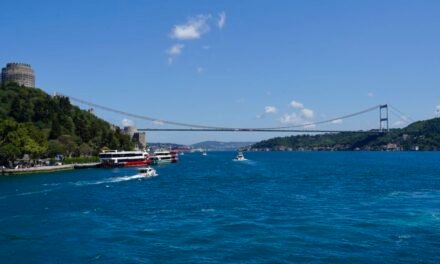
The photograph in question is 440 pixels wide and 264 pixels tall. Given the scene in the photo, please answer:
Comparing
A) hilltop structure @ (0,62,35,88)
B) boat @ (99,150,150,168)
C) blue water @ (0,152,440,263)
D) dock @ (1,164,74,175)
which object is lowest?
blue water @ (0,152,440,263)

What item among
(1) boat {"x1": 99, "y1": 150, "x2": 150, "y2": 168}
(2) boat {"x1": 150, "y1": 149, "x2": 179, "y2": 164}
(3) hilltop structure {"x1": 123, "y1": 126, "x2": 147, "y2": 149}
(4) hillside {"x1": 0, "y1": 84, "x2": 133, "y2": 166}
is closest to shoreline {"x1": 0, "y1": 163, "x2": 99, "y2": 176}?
(1) boat {"x1": 99, "y1": 150, "x2": 150, "y2": 168}

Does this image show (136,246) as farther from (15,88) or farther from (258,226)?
(15,88)

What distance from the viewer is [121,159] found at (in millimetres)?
85250

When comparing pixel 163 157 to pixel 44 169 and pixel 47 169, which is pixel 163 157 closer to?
pixel 47 169

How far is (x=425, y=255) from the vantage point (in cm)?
1886

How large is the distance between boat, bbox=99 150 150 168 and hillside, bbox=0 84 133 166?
752 centimetres

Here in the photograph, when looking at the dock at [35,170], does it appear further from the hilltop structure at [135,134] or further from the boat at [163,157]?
the hilltop structure at [135,134]

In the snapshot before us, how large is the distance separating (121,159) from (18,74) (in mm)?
66348

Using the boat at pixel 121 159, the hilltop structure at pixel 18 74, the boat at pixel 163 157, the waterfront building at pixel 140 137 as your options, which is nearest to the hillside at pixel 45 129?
the boat at pixel 121 159

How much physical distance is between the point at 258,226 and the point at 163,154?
8689 centimetres

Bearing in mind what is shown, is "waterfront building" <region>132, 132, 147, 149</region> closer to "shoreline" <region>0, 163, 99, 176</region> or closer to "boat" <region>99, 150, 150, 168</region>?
"boat" <region>99, 150, 150, 168</region>

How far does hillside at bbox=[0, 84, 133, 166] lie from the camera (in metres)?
68.9

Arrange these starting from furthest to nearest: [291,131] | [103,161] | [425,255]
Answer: [291,131], [103,161], [425,255]

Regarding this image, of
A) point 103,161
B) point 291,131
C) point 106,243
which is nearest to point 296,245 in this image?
point 106,243
